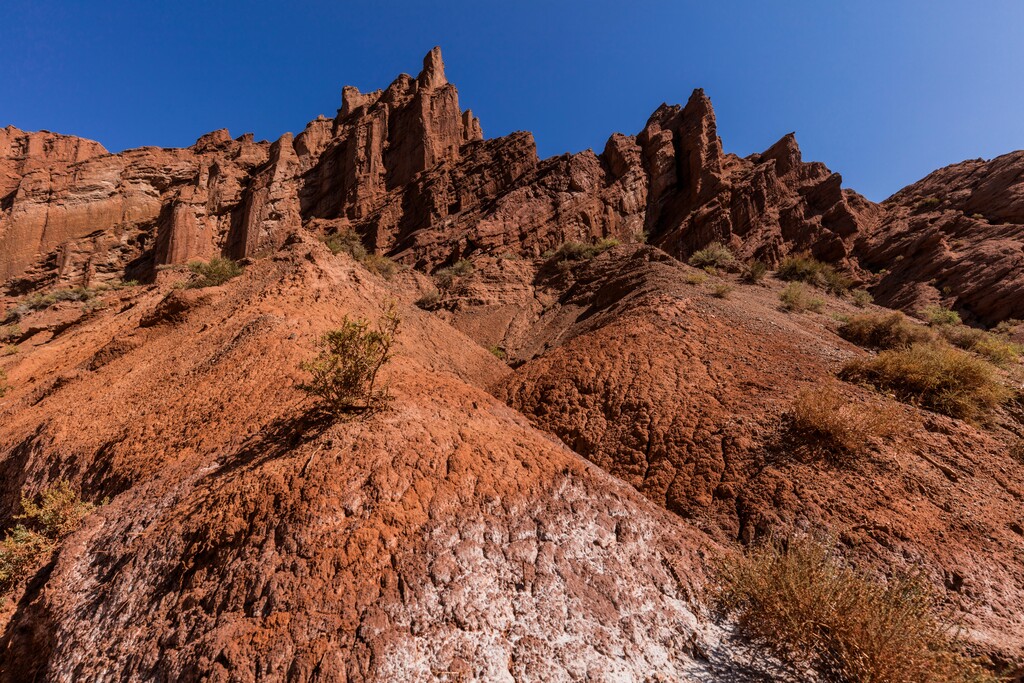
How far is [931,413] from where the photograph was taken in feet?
20.5

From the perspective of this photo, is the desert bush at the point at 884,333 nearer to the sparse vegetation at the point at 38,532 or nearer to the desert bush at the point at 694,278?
the desert bush at the point at 694,278

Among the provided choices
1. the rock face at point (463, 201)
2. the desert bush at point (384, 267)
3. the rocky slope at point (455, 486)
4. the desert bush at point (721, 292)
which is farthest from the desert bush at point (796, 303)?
the desert bush at point (384, 267)

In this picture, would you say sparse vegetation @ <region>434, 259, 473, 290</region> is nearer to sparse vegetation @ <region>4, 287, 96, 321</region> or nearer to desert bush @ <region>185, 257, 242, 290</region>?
desert bush @ <region>185, 257, 242, 290</region>

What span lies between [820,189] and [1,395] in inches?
1326

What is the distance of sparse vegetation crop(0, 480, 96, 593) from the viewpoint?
162 inches

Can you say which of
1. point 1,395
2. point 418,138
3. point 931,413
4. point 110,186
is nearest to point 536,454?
point 931,413

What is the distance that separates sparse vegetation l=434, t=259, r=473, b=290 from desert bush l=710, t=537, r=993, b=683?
16087 millimetres

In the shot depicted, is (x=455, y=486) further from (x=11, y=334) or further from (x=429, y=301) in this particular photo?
(x=11, y=334)

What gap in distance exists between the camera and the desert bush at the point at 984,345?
993cm

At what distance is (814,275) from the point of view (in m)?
19.3

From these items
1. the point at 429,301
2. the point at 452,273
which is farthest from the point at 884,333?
the point at 452,273

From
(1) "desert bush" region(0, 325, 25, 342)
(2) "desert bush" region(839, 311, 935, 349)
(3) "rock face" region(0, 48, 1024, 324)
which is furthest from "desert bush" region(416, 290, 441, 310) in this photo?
(1) "desert bush" region(0, 325, 25, 342)

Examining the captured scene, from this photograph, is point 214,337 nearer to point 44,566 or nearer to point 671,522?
point 44,566

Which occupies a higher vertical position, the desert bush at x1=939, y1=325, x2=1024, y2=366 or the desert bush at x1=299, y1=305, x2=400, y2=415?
the desert bush at x1=939, y1=325, x2=1024, y2=366
